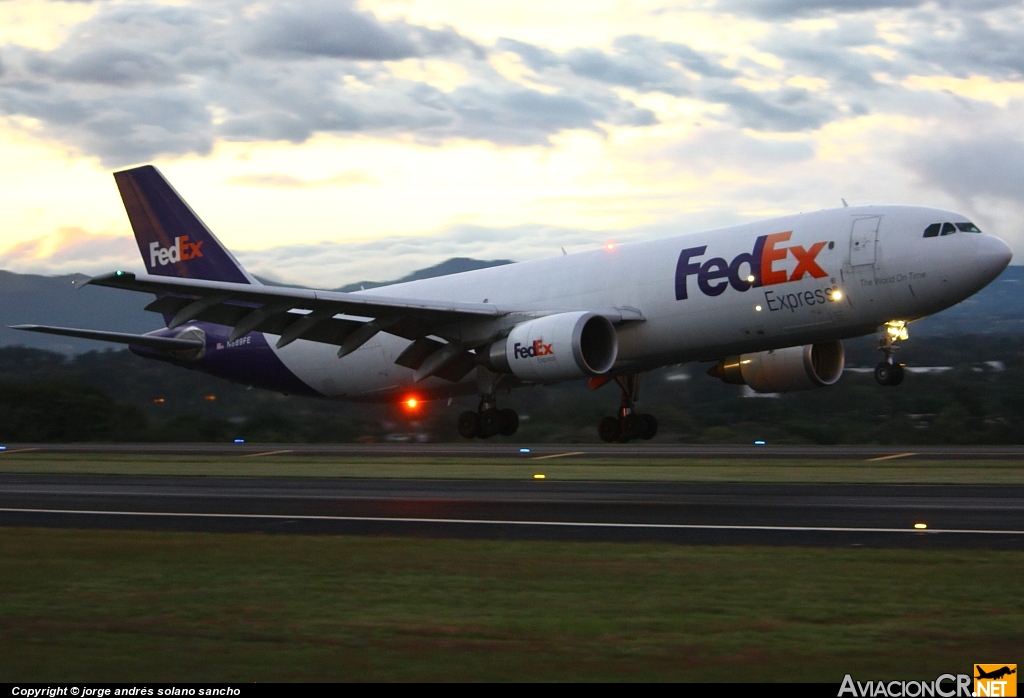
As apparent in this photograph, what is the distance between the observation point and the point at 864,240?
963 inches

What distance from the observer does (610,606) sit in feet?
32.0

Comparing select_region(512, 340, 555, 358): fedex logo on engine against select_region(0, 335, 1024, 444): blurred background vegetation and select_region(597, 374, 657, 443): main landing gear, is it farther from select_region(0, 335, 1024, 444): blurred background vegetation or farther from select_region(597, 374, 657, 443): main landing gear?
select_region(0, 335, 1024, 444): blurred background vegetation

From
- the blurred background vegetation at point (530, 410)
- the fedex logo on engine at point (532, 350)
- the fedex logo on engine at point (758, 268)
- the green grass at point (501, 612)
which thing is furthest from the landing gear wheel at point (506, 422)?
the green grass at point (501, 612)

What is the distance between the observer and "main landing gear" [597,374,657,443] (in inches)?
1211

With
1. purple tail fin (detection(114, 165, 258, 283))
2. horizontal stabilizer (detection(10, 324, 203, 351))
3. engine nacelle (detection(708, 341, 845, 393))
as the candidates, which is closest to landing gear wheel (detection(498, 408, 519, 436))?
engine nacelle (detection(708, 341, 845, 393))

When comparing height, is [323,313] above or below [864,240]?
below

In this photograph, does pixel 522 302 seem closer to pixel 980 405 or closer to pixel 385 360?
pixel 385 360

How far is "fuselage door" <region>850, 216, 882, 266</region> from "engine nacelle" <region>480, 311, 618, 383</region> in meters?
5.40

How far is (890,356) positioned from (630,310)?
18.6 ft

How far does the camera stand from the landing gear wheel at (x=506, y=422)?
28859 millimetres

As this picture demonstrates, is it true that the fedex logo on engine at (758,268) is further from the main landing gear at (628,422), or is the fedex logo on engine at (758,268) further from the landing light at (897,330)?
the main landing gear at (628,422)

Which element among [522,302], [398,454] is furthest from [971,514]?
[398,454]

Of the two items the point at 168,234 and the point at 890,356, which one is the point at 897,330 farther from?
the point at 168,234

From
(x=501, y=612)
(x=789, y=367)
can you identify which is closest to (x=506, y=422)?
(x=789, y=367)
